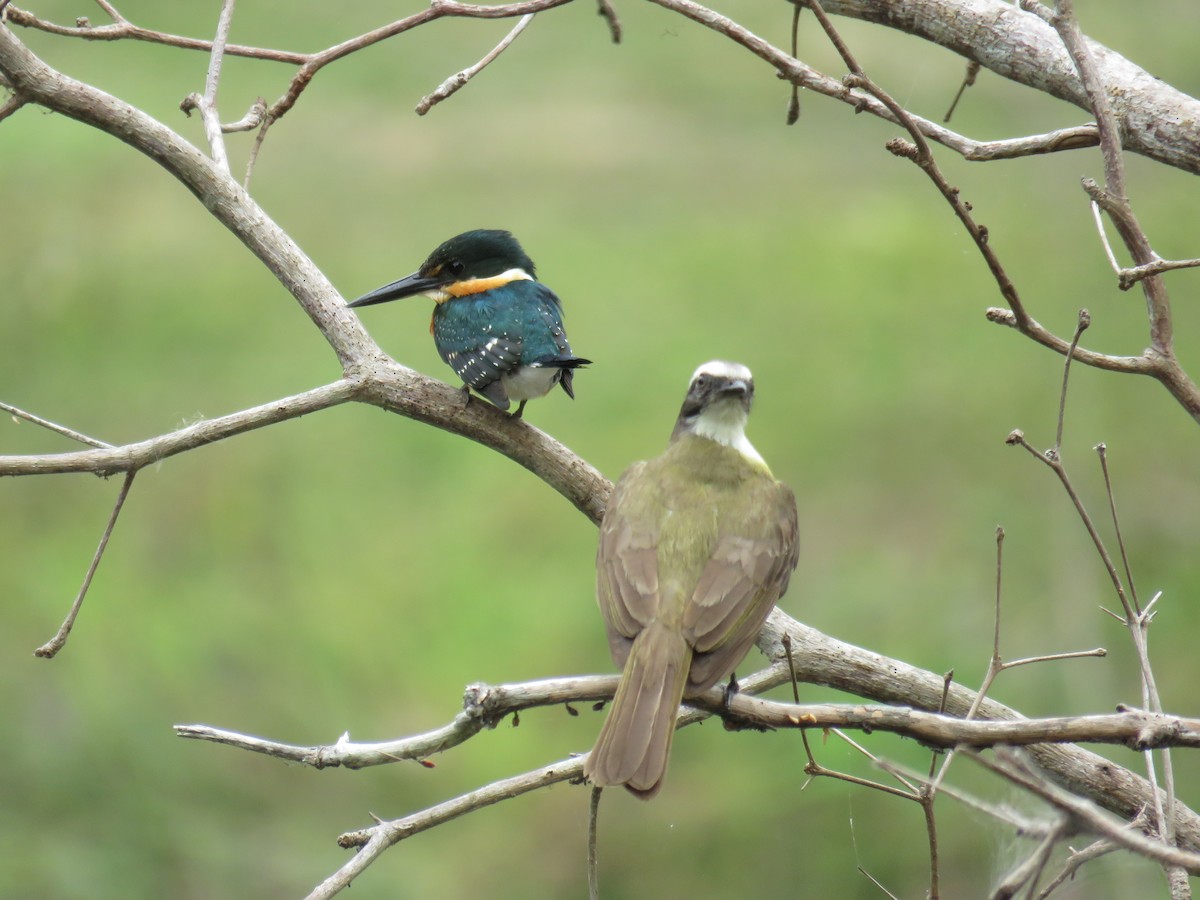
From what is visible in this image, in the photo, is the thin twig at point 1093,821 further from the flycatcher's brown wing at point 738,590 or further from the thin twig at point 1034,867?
the flycatcher's brown wing at point 738,590

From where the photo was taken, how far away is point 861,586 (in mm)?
6570

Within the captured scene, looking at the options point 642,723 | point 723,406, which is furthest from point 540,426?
point 642,723

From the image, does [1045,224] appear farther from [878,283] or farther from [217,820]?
[217,820]

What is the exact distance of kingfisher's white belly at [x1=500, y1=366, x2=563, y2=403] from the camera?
371 cm

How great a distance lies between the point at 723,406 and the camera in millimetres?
3420

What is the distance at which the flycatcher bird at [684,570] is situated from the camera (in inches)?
101

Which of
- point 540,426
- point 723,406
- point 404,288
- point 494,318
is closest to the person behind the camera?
point 723,406

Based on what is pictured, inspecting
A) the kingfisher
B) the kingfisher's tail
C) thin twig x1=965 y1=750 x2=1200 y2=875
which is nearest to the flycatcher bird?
the kingfisher's tail

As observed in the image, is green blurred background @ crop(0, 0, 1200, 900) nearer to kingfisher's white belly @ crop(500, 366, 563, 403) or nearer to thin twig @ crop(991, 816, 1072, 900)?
kingfisher's white belly @ crop(500, 366, 563, 403)

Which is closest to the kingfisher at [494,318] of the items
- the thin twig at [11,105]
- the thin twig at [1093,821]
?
the thin twig at [11,105]

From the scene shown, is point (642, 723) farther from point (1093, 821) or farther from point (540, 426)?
point (540, 426)

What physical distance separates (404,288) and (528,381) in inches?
24.8

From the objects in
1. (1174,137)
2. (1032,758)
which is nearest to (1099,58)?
(1174,137)

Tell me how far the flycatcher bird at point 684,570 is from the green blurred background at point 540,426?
1.42 metres
